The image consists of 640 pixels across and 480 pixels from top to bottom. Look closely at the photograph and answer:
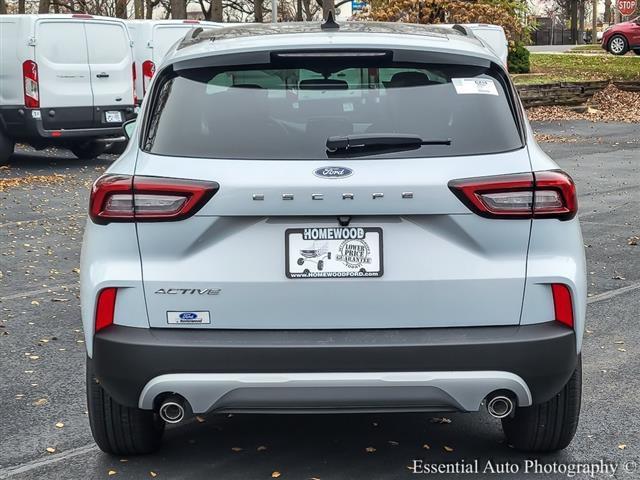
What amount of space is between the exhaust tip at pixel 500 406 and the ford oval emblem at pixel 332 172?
3.12ft

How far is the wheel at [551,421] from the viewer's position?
4.62 m

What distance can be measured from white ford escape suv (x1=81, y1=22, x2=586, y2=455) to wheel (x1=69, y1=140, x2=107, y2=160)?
15112 mm

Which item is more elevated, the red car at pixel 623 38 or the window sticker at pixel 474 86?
the window sticker at pixel 474 86

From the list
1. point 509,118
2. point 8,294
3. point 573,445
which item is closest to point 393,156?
point 509,118

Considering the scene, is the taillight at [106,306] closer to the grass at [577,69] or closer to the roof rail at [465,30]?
Result: the roof rail at [465,30]

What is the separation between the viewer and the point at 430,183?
163 inches

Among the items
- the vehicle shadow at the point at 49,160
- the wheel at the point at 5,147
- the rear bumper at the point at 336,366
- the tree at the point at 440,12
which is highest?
the tree at the point at 440,12

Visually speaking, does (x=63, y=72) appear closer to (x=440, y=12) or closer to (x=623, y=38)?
(x=440, y=12)

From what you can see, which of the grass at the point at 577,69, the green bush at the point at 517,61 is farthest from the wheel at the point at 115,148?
the green bush at the point at 517,61

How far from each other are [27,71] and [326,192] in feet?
46.6

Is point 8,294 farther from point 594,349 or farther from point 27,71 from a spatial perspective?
point 27,71

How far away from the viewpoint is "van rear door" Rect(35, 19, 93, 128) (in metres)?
17.6

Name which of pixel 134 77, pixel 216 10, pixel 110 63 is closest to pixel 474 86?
pixel 110 63

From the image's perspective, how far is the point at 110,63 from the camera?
18.3 meters
